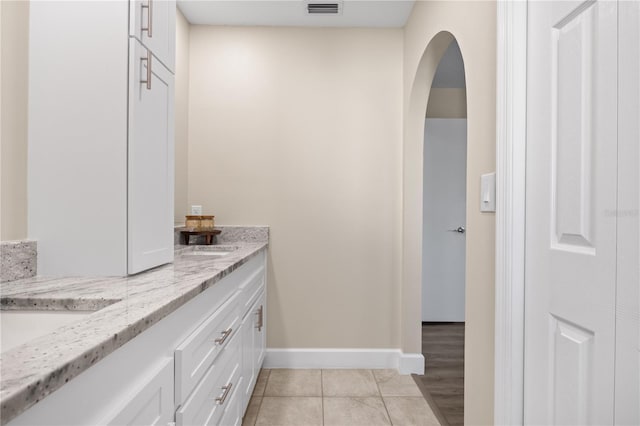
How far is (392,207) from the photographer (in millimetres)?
2947

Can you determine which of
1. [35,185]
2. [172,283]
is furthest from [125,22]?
[172,283]

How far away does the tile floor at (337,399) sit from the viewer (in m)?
2.17

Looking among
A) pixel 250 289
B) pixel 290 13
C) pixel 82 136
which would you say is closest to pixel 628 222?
pixel 82 136

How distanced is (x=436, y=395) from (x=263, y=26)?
112 inches

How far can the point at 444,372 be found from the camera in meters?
2.78

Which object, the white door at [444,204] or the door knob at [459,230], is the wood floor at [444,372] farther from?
the door knob at [459,230]

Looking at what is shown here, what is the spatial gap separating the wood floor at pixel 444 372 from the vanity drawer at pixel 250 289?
1.24 m

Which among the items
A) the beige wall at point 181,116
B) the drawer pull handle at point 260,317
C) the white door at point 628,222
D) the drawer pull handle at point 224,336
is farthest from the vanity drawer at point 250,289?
the white door at point 628,222

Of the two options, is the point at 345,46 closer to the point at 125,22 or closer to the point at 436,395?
the point at 125,22

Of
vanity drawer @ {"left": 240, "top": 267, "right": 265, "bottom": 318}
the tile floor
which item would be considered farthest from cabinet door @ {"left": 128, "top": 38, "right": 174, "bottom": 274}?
the tile floor

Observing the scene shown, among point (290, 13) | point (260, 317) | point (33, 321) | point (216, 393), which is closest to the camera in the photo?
point (33, 321)

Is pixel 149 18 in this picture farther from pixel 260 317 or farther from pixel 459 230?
pixel 459 230

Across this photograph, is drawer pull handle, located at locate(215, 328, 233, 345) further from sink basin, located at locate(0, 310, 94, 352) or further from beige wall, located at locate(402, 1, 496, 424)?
beige wall, located at locate(402, 1, 496, 424)

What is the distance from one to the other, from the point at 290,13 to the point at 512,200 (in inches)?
86.3
